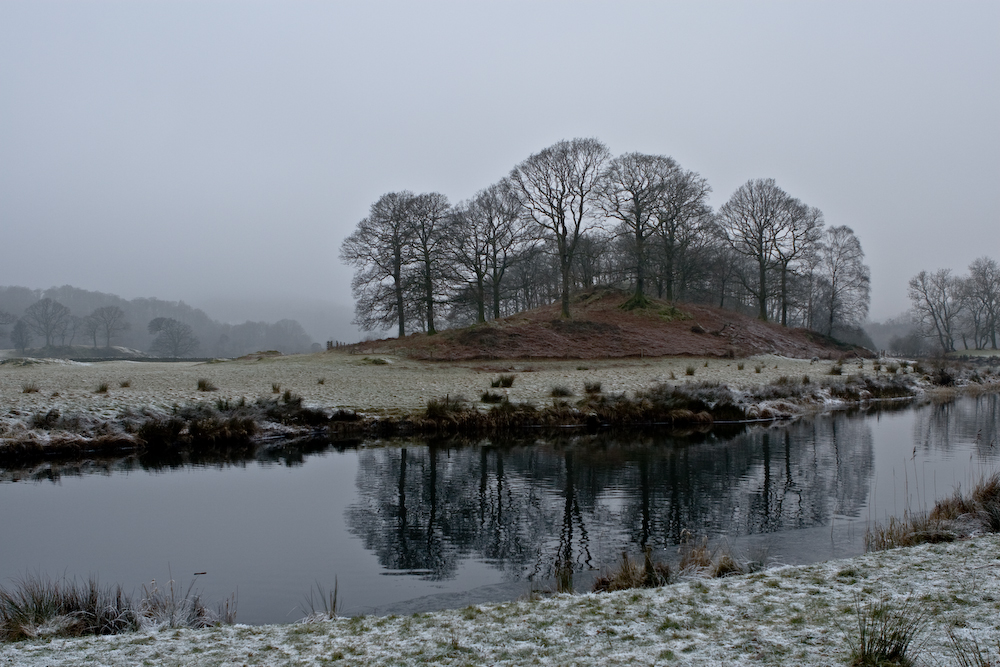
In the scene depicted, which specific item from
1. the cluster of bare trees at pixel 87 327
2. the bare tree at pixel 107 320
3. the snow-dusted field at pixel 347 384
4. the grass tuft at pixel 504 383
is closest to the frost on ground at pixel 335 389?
the snow-dusted field at pixel 347 384

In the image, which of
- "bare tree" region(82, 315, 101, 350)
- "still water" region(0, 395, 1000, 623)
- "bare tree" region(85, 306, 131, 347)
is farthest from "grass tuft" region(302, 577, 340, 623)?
"bare tree" region(82, 315, 101, 350)

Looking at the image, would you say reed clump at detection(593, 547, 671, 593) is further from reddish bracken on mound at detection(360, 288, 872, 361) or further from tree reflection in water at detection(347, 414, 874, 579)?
reddish bracken on mound at detection(360, 288, 872, 361)

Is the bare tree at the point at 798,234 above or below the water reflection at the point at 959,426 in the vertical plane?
above

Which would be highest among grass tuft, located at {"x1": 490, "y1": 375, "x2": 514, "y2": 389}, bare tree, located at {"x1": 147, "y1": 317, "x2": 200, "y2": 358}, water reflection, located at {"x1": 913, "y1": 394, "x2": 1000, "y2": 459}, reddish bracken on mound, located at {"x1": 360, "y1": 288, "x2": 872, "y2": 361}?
bare tree, located at {"x1": 147, "y1": 317, "x2": 200, "y2": 358}

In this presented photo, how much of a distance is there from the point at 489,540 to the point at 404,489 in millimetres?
3032

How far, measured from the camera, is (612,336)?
122 feet

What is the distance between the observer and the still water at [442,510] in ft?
20.7

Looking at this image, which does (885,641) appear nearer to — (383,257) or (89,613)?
(89,613)

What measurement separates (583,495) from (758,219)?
47.2 m

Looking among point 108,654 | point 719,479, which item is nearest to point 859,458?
point 719,479

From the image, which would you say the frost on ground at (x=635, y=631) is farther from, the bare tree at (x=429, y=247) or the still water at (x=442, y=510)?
the bare tree at (x=429, y=247)

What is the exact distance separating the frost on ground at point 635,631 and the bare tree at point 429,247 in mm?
34652

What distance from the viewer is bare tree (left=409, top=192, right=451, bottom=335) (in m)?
38.8

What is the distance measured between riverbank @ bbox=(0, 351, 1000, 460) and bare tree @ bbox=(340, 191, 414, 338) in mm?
14154
